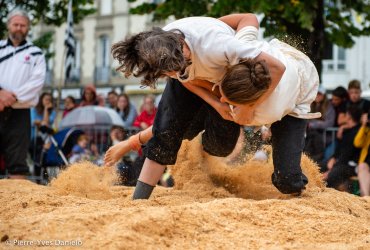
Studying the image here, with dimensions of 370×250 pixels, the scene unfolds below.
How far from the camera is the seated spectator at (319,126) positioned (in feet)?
32.9

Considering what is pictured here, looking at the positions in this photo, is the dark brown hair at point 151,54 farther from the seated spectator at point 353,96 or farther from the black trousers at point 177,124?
the seated spectator at point 353,96

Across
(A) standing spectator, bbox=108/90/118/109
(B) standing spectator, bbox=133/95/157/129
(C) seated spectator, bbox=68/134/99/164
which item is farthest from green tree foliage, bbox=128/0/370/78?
(C) seated spectator, bbox=68/134/99/164

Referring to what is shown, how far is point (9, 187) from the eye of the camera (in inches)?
261

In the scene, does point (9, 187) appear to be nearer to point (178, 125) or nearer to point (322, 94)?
point (178, 125)

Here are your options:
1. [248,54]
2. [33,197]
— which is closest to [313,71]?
[248,54]

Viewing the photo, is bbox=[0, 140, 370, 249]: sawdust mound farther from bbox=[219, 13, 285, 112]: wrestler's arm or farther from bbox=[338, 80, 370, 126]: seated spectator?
bbox=[338, 80, 370, 126]: seated spectator

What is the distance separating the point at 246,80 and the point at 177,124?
0.95 m

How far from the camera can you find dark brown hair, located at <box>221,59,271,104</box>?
4742mm

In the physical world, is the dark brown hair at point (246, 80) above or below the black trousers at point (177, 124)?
above

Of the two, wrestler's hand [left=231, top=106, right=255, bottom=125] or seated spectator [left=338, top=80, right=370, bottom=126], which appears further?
seated spectator [left=338, top=80, right=370, bottom=126]

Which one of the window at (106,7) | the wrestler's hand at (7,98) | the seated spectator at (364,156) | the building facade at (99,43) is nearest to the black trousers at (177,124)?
the wrestler's hand at (7,98)

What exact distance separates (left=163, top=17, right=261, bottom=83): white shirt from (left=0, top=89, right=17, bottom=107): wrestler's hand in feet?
11.4

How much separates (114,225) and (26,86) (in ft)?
15.3

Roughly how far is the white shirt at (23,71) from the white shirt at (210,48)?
3.55m
